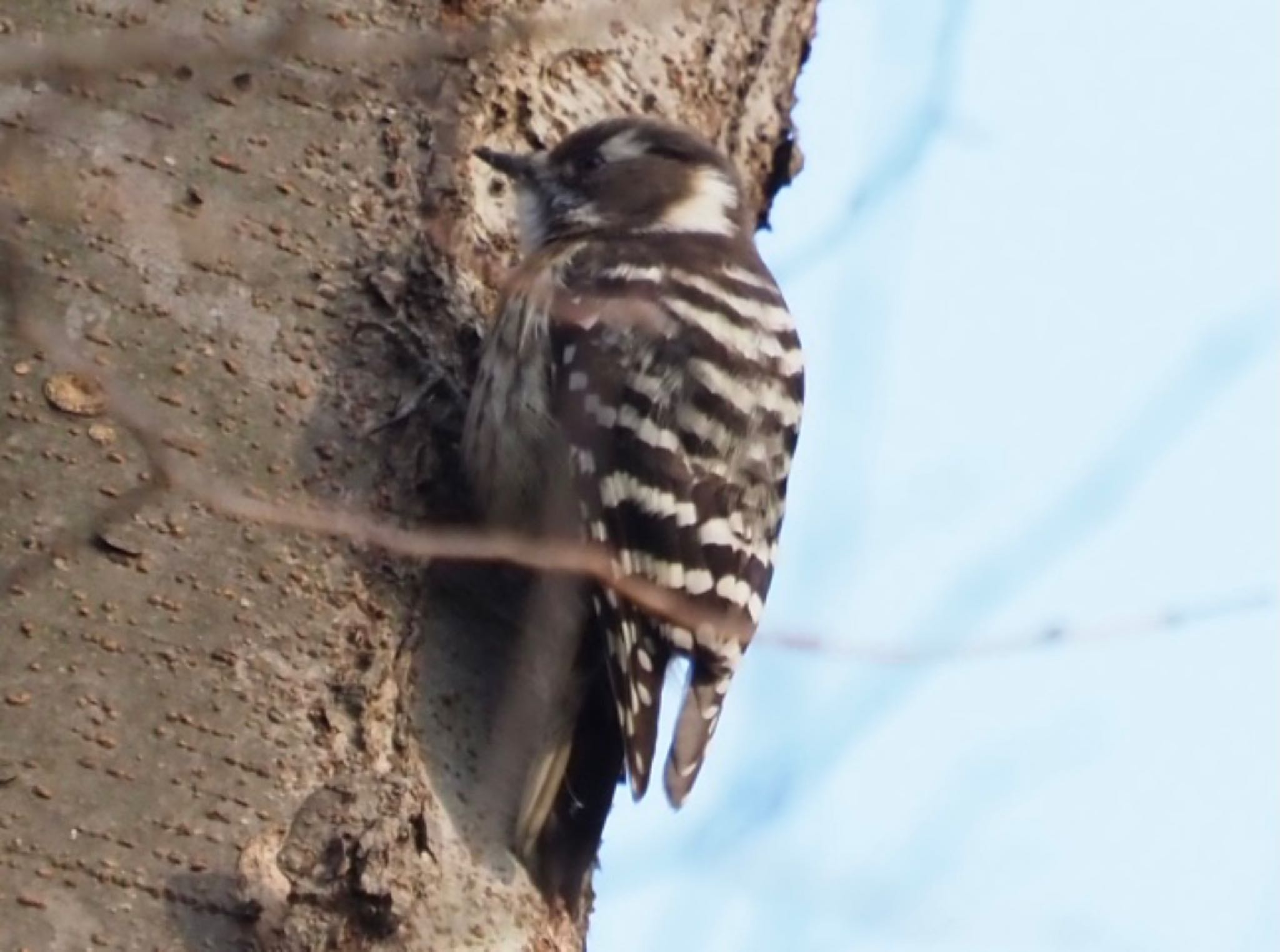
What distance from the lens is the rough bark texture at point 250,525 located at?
7.92 ft

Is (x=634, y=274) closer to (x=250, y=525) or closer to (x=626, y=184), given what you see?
(x=626, y=184)

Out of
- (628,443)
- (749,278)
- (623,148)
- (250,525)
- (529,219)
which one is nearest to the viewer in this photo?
(250,525)

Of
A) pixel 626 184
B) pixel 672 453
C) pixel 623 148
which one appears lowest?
pixel 672 453

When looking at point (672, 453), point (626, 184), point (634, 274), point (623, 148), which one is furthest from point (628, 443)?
point (626, 184)

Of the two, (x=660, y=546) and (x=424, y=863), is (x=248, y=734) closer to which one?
(x=424, y=863)

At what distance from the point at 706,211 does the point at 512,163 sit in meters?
0.75

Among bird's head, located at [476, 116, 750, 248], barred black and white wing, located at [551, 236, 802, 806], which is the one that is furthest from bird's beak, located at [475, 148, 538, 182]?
barred black and white wing, located at [551, 236, 802, 806]

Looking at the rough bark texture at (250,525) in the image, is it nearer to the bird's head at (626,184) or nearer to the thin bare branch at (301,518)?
the thin bare branch at (301,518)

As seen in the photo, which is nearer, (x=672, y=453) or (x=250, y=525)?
(x=250, y=525)

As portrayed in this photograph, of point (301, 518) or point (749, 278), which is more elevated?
point (301, 518)

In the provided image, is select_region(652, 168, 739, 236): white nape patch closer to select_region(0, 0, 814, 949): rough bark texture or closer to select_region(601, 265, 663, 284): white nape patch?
select_region(601, 265, 663, 284): white nape patch

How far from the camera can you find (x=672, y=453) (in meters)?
3.23

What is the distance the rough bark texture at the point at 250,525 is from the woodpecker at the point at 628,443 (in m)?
0.11

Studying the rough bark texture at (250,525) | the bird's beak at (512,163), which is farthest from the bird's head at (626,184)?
the rough bark texture at (250,525)
